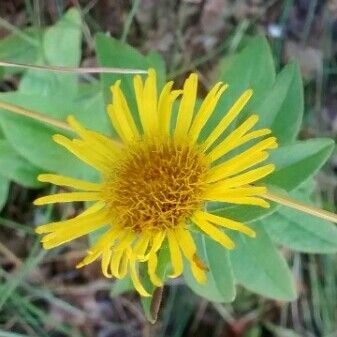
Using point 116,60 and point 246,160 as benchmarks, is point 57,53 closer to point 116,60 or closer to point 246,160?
point 116,60

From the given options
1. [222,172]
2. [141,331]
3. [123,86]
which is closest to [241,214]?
[222,172]

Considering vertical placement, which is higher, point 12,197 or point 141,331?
point 12,197

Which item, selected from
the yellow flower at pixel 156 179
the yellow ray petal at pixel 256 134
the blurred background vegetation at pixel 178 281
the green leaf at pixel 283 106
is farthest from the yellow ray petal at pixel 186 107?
the blurred background vegetation at pixel 178 281

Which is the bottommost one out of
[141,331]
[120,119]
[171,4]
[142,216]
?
[141,331]

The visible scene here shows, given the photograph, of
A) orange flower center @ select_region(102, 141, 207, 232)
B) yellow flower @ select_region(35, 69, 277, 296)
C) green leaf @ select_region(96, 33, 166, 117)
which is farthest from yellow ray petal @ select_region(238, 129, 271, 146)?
green leaf @ select_region(96, 33, 166, 117)

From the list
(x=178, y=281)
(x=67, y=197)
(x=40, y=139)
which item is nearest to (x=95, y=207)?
(x=67, y=197)

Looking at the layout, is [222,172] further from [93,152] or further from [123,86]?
[123,86]

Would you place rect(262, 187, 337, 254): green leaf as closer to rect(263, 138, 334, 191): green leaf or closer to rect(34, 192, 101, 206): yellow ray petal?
rect(263, 138, 334, 191): green leaf
